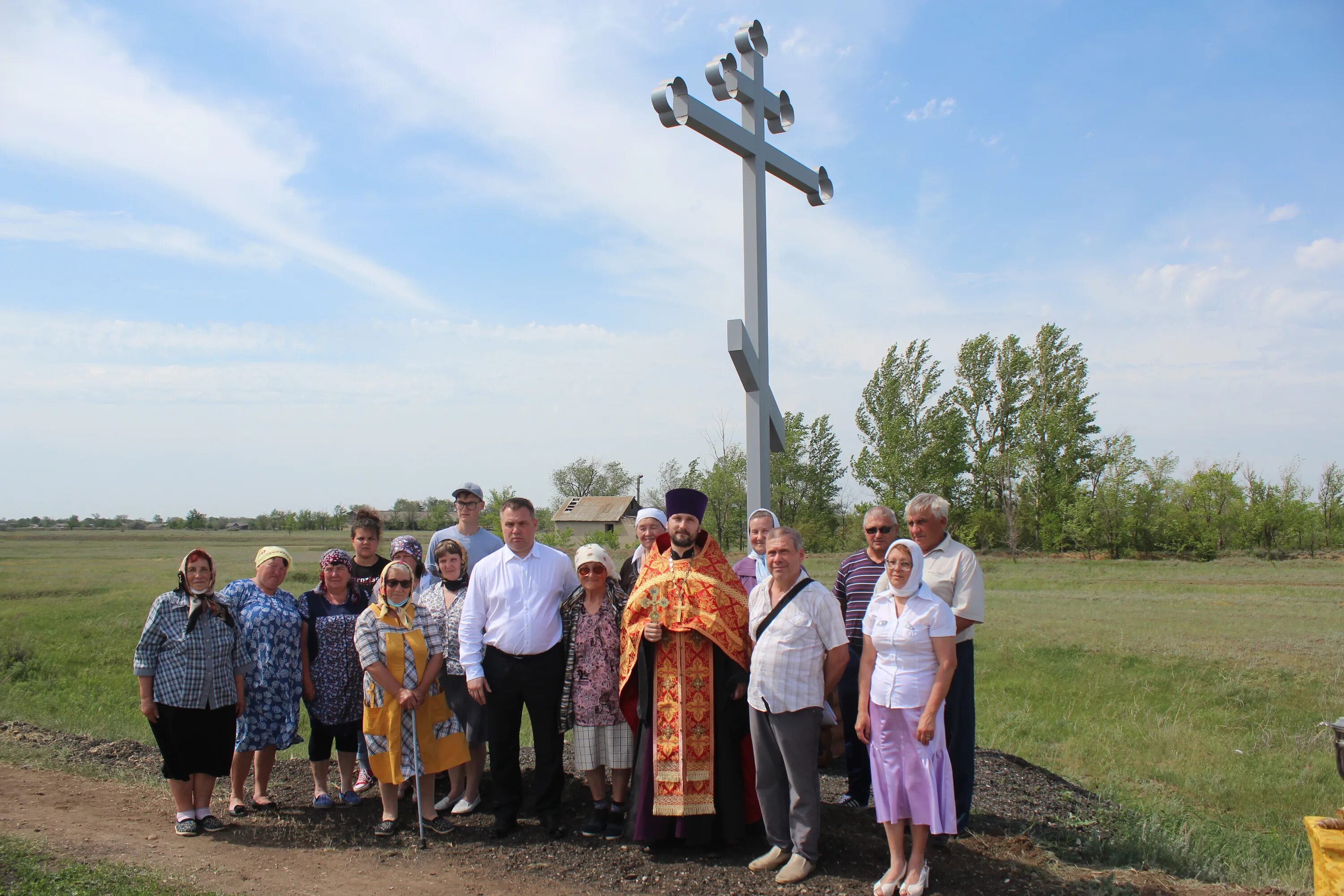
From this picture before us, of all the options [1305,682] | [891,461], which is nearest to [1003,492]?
[891,461]

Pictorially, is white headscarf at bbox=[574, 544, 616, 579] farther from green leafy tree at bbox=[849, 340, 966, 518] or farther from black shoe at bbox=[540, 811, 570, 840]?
green leafy tree at bbox=[849, 340, 966, 518]

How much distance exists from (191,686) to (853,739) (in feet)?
12.5

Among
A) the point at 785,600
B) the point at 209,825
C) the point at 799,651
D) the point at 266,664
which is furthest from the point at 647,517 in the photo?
the point at 209,825

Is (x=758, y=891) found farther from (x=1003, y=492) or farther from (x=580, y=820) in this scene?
(x=1003, y=492)

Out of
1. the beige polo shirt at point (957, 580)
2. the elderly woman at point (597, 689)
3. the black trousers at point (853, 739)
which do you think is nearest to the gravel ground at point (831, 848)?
Result: the black trousers at point (853, 739)

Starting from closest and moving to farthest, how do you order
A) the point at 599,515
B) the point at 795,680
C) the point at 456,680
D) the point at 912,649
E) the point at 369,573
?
the point at 912,649 → the point at 795,680 → the point at 456,680 → the point at 369,573 → the point at 599,515

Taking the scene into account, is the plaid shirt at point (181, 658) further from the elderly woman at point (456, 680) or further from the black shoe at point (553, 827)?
the black shoe at point (553, 827)

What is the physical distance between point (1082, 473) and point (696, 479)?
65.1 ft

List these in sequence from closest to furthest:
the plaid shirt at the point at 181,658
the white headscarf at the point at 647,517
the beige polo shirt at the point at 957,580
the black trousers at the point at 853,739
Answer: the beige polo shirt at the point at 957,580 → the plaid shirt at the point at 181,658 → the black trousers at the point at 853,739 → the white headscarf at the point at 647,517

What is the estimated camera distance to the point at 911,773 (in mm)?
3990

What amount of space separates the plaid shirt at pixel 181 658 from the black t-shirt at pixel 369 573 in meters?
0.84

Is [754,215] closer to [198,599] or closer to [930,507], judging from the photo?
[930,507]

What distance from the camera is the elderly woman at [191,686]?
197 inches

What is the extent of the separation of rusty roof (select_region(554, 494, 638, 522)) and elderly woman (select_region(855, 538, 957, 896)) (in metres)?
53.1
